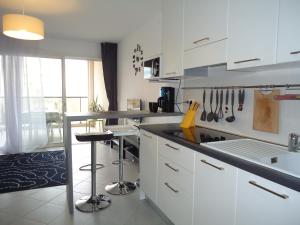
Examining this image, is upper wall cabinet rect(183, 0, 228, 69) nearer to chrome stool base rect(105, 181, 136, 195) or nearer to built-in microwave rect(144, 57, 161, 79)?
built-in microwave rect(144, 57, 161, 79)

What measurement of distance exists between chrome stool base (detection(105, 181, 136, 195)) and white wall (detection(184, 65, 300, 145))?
1245 mm

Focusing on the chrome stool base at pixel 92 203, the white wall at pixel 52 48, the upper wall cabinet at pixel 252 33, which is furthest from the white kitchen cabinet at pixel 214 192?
the white wall at pixel 52 48

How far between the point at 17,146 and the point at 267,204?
16.0ft

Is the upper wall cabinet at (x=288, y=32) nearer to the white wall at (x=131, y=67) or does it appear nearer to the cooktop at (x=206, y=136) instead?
the cooktop at (x=206, y=136)

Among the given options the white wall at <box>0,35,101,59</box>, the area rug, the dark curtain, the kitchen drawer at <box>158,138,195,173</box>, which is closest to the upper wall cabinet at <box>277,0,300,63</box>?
the kitchen drawer at <box>158,138,195,173</box>

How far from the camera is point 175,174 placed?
1.94 m

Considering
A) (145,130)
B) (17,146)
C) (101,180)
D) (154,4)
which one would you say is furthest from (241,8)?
(17,146)

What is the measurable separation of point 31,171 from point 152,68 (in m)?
2.54

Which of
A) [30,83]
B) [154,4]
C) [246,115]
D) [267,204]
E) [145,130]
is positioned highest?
[154,4]

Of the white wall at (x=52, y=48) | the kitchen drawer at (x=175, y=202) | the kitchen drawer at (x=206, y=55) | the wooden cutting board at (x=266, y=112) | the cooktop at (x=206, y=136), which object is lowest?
the kitchen drawer at (x=175, y=202)

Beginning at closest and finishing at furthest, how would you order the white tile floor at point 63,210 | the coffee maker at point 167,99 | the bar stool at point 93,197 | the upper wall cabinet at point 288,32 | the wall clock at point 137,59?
the upper wall cabinet at point 288,32
the white tile floor at point 63,210
the bar stool at point 93,197
the coffee maker at point 167,99
the wall clock at point 137,59

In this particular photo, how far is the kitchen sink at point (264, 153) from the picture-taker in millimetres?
1387

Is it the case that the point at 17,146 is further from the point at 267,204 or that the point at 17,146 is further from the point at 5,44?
the point at 267,204

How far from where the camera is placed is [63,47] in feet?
16.4
